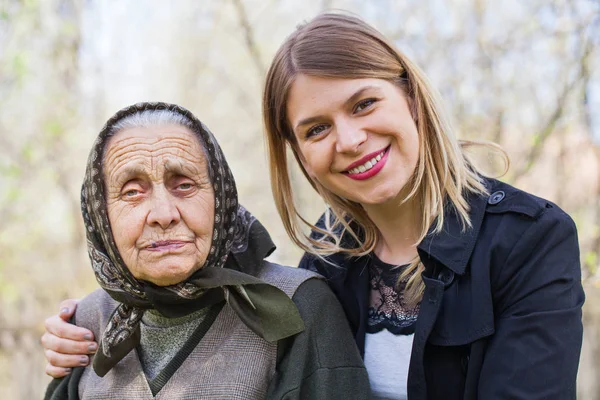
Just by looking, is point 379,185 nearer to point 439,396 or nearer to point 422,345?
point 422,345

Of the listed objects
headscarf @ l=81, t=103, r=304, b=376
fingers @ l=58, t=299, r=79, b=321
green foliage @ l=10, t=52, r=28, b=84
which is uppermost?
green foliage @ l=10, t=52, r=28, b=84

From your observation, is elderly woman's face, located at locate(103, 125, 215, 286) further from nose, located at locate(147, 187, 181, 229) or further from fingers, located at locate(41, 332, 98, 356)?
fingers, located at locate(41, 332, 98, 356)

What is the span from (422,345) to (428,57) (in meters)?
3.81

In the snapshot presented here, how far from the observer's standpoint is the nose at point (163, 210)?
223 cm

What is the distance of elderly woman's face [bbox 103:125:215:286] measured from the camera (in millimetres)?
2258

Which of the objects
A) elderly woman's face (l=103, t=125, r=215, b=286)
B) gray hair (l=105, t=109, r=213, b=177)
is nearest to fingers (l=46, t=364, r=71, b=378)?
elderly woman's face (l=103, t=125, r=215, b=286)

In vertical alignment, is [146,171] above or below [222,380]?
above

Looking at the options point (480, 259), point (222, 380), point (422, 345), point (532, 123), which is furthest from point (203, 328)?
point (532, 123)

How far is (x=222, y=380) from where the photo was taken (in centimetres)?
231

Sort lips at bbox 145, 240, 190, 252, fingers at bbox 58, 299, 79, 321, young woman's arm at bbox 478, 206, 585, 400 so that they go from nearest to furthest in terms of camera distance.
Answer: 1. young woman's arm at bbox 478, 206, 585, 400
2. lips at bbox 145, 240, 190, 252
3. fingers at bbox 58, 299, 79, 321

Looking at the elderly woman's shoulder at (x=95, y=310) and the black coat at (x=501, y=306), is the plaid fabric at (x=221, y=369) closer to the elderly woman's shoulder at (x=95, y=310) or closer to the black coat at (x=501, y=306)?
the elderly woman's shoulder at (x=95, y=310)

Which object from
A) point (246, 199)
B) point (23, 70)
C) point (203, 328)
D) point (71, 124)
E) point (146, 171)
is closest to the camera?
point (146, 171)

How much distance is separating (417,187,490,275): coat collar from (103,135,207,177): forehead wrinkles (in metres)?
0.84

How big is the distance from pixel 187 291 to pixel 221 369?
29cm
